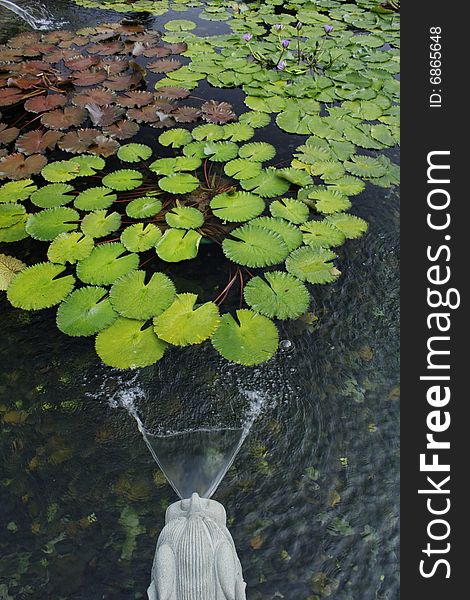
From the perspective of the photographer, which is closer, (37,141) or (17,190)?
(17,190)

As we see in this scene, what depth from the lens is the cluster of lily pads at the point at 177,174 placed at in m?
2.37

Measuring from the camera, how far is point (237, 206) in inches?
112

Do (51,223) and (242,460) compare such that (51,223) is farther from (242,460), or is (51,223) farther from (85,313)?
(242,460)

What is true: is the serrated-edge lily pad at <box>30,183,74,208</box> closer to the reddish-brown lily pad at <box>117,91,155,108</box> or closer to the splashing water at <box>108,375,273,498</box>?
the reddish-brown lily pad at <box>117,91,155,108</box>

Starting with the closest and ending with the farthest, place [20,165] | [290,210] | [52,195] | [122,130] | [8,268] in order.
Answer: [8,268] < [290,210] < [52,195] < [20,165] < [122,130]

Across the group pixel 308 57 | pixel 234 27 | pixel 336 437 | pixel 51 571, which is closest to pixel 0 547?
pixel 51 571

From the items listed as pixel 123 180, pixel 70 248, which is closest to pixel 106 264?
pixel 70 248

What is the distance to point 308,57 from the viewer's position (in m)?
4.34

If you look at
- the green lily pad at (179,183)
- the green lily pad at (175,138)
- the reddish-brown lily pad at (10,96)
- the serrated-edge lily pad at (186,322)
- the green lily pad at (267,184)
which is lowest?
the serrated-edge lily pad at (186,322)

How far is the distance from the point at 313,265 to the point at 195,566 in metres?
1.61

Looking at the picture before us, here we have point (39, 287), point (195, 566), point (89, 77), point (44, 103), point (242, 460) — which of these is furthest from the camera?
point (89, 77)

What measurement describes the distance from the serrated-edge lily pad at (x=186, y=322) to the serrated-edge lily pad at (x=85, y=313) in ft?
0.80

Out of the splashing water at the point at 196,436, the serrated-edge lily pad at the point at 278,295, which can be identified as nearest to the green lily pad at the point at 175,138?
the serrated-edge lily pad at the point at 278,295

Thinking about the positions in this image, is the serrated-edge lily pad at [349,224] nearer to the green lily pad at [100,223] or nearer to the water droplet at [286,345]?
the water droplet at [286,345]
